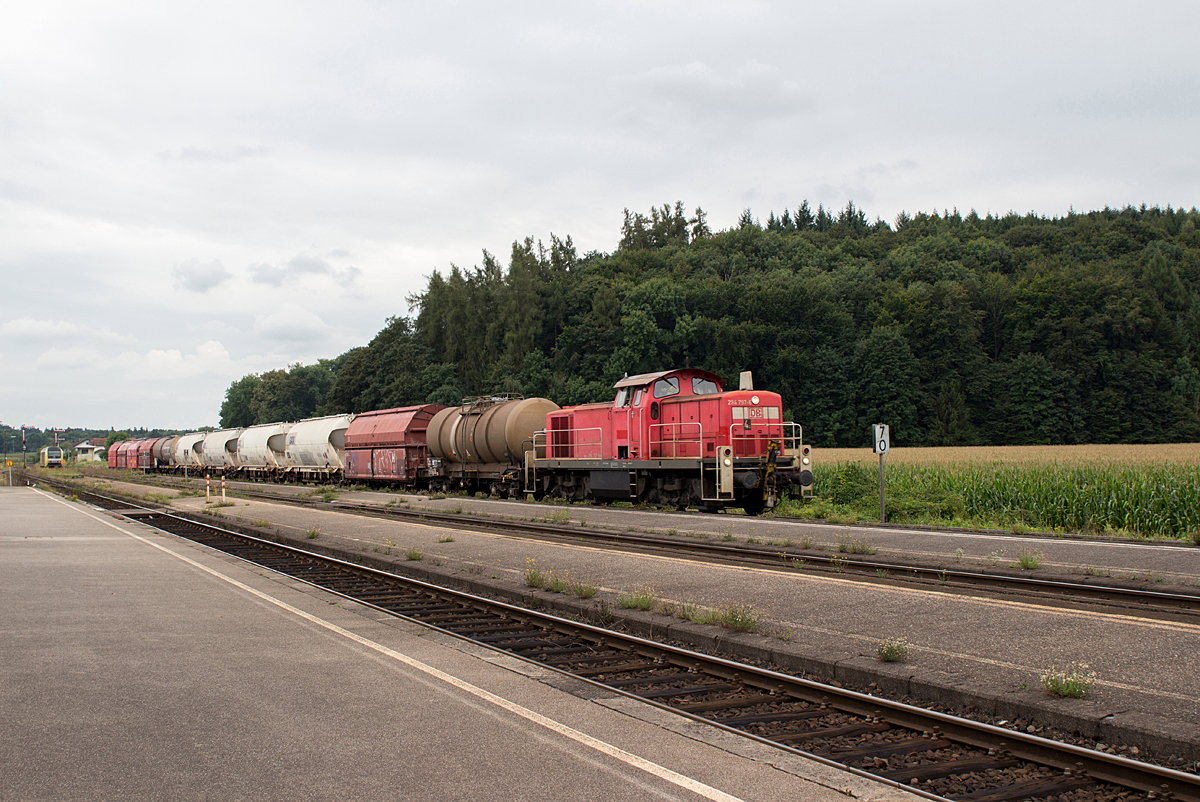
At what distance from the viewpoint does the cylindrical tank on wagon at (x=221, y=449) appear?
188 feet

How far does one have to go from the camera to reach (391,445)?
37.5 m

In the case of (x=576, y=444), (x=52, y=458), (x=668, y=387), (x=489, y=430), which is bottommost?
(x=52, y=458)

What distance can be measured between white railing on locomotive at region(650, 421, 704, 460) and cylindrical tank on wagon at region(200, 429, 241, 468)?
4283 cm

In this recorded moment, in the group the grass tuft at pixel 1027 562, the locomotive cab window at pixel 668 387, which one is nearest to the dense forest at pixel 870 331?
the locomotive cab window at pixel 668 387

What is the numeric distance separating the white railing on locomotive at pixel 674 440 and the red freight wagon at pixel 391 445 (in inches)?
616

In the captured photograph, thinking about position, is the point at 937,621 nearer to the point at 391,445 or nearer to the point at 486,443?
the point at 486,443

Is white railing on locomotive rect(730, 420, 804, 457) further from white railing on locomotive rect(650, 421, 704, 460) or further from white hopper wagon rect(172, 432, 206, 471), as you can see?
white hopper wagon rect(172, 432, 206, 471)

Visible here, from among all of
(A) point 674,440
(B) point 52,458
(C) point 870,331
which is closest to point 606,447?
(A) point 674,440

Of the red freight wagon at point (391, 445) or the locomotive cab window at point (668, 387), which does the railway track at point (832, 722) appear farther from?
the red freight wagon at point (391, 445)

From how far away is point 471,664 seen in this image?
A: 7.49m

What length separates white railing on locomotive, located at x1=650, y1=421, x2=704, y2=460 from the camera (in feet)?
→ 73.2

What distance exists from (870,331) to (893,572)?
221 ft

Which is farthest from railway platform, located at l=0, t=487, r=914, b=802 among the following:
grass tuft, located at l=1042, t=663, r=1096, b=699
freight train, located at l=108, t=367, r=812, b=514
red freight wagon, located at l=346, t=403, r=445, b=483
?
red freight wagon, located at l=346, t=403, r=445, b=483

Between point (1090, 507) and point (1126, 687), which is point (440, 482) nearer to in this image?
point (1090, 507)
